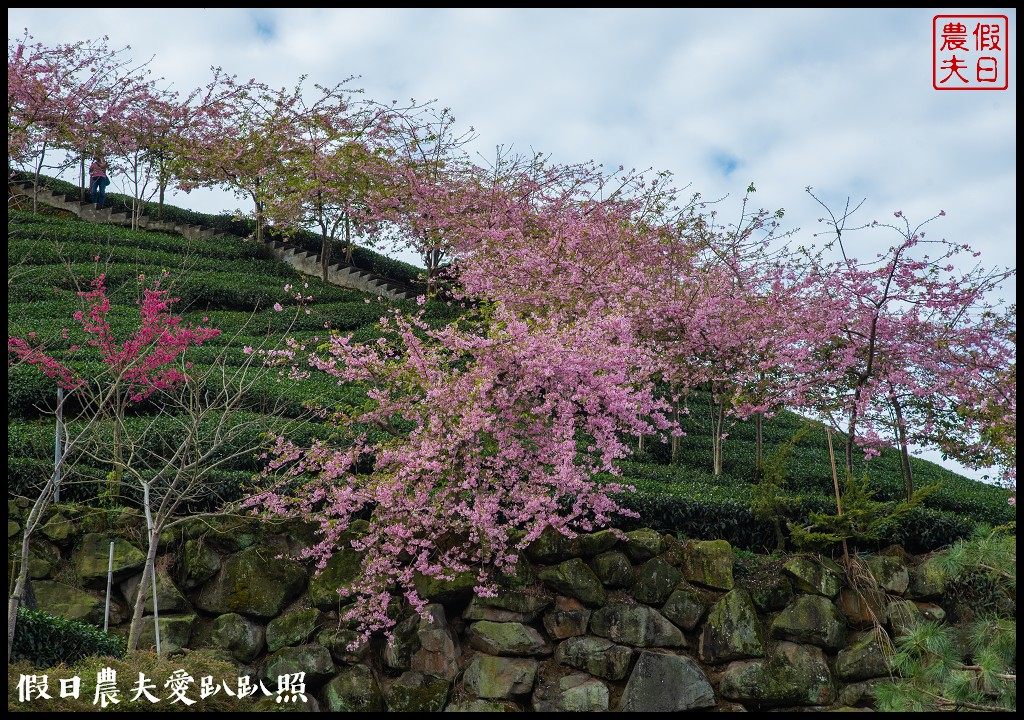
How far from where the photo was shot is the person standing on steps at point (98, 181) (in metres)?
25.3

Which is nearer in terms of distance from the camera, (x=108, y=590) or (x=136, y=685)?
(x=136, y=685)

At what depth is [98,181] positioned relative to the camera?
25750mm

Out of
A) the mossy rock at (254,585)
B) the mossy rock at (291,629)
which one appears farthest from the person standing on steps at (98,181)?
the mossy rock at (291,629)

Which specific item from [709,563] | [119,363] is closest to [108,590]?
[119,363]

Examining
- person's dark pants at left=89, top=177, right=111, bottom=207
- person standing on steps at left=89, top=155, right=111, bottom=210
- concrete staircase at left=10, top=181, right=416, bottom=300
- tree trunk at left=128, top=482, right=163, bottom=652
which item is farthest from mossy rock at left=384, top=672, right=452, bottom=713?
person's dark pants at left=89, top=177, right=111, bottom=207

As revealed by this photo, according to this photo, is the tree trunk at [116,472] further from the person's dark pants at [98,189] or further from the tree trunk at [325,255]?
the person's dark pants at [98,189]

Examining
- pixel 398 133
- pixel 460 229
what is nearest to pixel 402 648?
pixel 460 229

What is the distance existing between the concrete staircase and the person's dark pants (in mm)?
272

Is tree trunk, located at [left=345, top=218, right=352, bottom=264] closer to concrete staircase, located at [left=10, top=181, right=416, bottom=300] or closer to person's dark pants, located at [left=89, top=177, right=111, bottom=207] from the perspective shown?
concrete staircase, located at [left=10, top=181, right=416, bottom=300]

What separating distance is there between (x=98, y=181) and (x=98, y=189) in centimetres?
30

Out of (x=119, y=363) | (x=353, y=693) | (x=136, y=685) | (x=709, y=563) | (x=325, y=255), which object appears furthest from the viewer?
(x=325, y=255)

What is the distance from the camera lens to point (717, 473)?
11500 mm

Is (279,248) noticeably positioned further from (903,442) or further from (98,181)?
(903,442)

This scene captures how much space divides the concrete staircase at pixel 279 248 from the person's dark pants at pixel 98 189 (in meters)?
0.27
